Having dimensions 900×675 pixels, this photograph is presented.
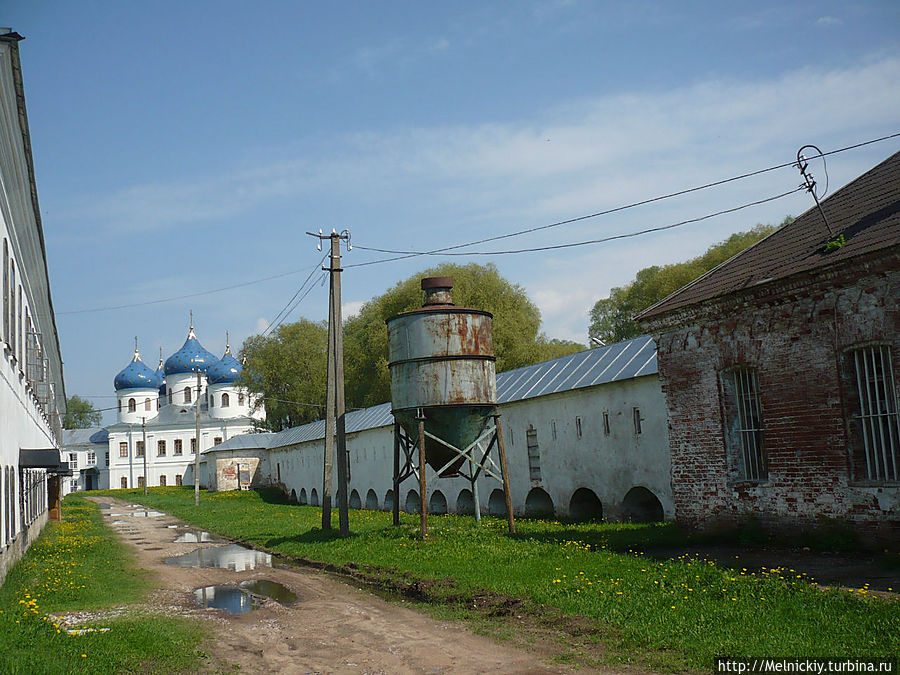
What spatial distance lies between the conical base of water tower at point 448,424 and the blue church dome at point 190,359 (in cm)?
6789

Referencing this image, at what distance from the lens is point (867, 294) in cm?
1120

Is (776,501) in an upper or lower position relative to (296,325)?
lower

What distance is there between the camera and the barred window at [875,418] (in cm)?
1115

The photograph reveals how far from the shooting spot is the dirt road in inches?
297

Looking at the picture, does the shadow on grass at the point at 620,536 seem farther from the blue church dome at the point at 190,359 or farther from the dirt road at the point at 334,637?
the blue church dome at the point at 190,359

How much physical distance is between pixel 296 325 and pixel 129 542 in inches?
1685

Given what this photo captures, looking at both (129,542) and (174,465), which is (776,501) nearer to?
(129,542)

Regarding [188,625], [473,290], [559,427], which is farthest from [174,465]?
[188,625]

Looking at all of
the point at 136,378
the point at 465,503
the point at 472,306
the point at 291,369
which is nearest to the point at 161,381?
the point at 136,378

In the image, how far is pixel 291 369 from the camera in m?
63.0

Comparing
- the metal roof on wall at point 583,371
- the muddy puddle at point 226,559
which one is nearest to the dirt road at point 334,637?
the muddy puddle at point 226,559

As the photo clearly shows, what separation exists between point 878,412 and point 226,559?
12.8 meters

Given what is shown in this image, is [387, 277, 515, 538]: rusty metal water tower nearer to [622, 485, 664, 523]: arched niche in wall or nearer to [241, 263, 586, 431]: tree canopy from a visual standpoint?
[622, 485, 664, 523]: arched niche in wall

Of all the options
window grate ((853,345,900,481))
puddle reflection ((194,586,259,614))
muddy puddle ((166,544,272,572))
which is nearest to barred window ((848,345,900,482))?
window grate ((853,345,900,481))
